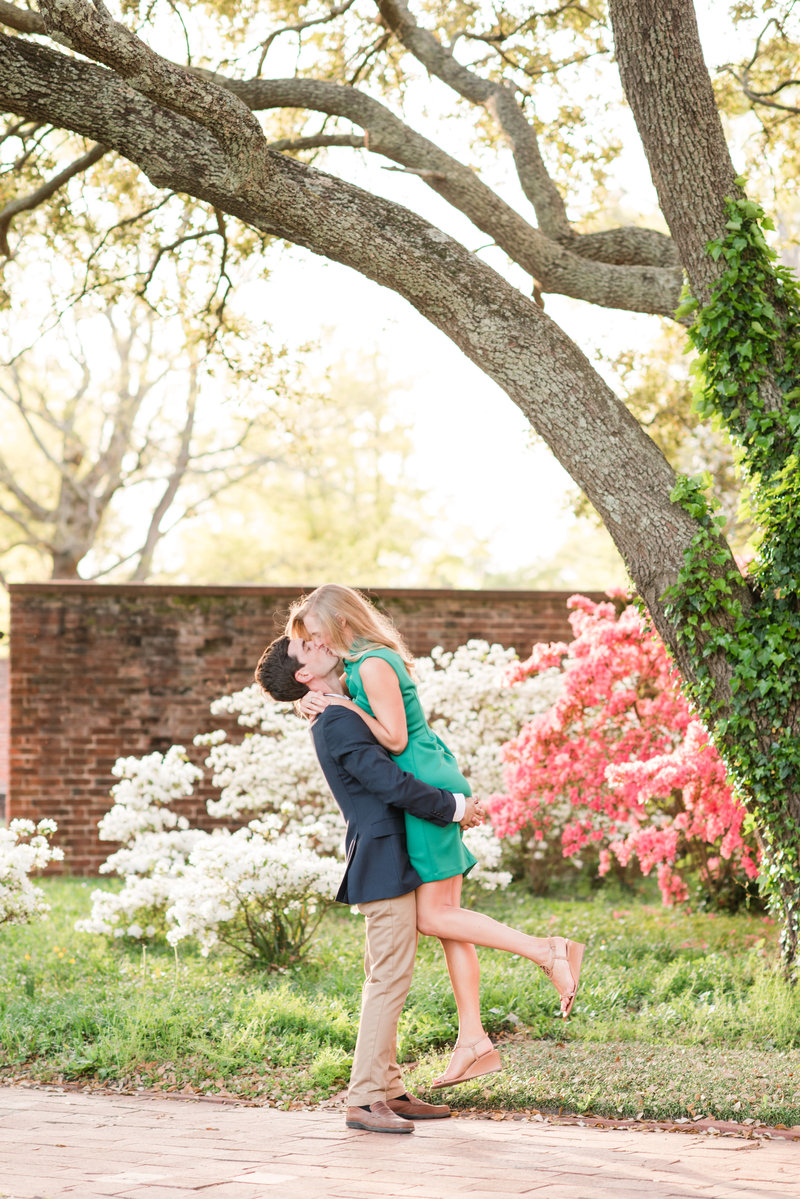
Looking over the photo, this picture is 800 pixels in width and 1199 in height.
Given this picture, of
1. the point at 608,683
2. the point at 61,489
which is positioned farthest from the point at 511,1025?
the point at 61,489

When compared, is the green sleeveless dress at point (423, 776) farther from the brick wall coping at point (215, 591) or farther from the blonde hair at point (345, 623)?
the brick wall coping at point (215, 591)

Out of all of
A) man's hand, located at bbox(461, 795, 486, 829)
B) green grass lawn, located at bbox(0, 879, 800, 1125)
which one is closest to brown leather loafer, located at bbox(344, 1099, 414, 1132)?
Answer: green grass lawn, located at bbox(0, 879, 800, 1125)

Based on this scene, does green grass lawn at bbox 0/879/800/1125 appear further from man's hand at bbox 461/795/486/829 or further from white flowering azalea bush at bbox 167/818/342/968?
man's hand at bbox 461/795/486/829

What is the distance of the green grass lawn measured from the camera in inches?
176

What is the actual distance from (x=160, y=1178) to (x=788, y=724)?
144 inches

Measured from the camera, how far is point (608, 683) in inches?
334

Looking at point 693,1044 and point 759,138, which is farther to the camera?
point 759,138

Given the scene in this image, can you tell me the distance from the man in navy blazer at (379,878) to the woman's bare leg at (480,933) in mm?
57

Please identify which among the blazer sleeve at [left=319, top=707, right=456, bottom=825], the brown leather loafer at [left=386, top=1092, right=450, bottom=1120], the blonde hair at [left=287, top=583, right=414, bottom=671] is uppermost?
the blonde hair at [left=287, top=583, right=414, bottom=671]

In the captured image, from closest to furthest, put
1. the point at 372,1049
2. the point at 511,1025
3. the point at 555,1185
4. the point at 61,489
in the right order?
the point at 555,1185, the point at 372,1049, the point at 511,1025, the point at 61,489

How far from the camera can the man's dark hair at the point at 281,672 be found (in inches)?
172

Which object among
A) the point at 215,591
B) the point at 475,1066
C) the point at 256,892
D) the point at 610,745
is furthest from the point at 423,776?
the point at 215,591

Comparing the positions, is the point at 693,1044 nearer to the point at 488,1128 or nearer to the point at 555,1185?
the point at 488,1128

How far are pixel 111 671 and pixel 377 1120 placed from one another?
8256 mm
